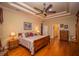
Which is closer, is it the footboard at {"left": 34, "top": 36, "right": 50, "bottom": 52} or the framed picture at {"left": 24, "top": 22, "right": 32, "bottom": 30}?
the framed picture at {"left": 24, "top": 22, "right": 32, "bottom": 30}

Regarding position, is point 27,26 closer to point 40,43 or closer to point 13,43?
point 13,43

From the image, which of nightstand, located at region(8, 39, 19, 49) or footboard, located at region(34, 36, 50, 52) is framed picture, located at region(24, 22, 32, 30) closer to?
nightstand, located at region(8, 39, 19, 49)

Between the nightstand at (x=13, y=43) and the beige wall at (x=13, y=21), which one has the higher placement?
the beige wall at (x=13, y=21)

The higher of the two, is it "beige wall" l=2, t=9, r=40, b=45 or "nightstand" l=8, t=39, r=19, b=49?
"beige wall" l=2, t=9, r=40, b=45

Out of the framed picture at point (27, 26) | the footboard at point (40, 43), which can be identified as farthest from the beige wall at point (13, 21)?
the footboard at point (40, 43)

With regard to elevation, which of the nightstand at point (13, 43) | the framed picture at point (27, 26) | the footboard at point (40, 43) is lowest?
the footboard at point (40, 43)

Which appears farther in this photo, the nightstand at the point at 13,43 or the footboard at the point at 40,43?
the footboard at the point at 40,43

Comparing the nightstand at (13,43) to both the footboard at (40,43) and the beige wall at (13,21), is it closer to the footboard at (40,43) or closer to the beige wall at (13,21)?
the beige wall at (13,21)

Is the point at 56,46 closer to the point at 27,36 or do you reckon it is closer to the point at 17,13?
the point at 27,36

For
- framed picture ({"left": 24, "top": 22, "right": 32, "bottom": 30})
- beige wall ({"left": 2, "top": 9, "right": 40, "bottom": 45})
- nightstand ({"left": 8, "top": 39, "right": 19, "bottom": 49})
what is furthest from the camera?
framed picture ({"left": 24, "top": 22, "right": 32, "bottom": 30})

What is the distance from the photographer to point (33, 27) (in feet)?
7.90

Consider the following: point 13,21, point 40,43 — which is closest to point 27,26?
point 13,21

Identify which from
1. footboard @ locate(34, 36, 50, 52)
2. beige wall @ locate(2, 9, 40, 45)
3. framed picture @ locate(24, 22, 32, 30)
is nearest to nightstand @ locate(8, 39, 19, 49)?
beige wall @ locate(2, 9, 40, 45)

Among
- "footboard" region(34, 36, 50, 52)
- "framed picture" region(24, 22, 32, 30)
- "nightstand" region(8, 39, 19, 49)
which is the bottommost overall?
"footboard" region(34, 36, 50, 52)
